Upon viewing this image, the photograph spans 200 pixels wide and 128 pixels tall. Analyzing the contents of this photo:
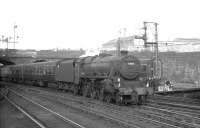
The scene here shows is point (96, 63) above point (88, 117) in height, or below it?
above

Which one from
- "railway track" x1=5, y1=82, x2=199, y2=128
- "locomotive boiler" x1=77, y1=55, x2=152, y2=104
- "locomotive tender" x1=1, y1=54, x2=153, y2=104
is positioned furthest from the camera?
"locomotive tender" x1=1, y1=54, x2=153, y2=104

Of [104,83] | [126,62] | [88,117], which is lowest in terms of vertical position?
[88,117]

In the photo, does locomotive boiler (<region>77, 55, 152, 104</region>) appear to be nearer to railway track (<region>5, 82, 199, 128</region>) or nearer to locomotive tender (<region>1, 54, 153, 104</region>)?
locomotive tender (<region>1, 54, 153, 104</region>)

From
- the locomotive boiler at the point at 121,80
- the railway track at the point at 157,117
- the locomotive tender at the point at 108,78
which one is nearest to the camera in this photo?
the railway track at the point at 157,117

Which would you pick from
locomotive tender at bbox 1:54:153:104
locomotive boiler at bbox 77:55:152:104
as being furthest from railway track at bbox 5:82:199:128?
locomotive tender at bbox 1:54:153:104

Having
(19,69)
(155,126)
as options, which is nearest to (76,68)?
(155,126)

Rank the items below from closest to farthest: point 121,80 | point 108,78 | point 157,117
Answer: point 157,117, point 121,80, point 108,78

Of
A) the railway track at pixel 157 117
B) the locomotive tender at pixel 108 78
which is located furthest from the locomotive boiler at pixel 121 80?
the railway track at pixel 157 117

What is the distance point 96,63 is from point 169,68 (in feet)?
142

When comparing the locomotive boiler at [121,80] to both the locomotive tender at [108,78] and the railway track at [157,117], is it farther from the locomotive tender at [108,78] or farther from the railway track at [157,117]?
the railway track at [157,117]

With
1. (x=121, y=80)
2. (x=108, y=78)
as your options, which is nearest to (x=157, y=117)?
(x=121, y=80)

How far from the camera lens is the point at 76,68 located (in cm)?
2623

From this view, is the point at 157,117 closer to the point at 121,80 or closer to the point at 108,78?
the point at 121,80

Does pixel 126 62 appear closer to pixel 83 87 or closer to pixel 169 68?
pixel 83 87
